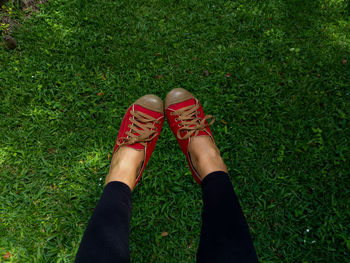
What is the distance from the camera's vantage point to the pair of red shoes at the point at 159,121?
2.41m

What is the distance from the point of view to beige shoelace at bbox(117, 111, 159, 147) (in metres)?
2.39

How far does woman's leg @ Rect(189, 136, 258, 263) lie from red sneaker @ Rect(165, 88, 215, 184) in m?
0.61

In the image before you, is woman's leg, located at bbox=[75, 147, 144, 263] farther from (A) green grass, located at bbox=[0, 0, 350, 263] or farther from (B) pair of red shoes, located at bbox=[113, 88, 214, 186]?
(A) green grass, located at bbox=[0, 0, 350, 263]

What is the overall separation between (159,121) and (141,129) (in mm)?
271

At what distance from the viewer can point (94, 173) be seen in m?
2.52

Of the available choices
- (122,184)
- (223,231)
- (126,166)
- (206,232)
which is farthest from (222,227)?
(126,166)

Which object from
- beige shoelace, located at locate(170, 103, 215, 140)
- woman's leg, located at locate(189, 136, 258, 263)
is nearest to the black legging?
woman's leg, located at locate(189, 136, 258, 263)

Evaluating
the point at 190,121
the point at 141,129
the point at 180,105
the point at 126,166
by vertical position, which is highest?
the point at 180,105

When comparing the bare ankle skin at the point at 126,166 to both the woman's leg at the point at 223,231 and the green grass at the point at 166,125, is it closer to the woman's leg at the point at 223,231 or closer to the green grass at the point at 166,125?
the green grass at the point at 166,125

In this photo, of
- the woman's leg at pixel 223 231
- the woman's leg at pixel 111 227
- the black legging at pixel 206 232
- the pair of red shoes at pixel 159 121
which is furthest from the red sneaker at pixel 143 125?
the woman's leg at pixel 223 231

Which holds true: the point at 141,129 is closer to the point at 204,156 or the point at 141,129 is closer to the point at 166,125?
the point at 166,125

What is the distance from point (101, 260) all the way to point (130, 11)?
11.3 feet

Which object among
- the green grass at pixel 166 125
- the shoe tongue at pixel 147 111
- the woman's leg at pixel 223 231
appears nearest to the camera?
the woman's leg at pixel 223 231

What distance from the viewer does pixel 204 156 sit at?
2.21 metres
